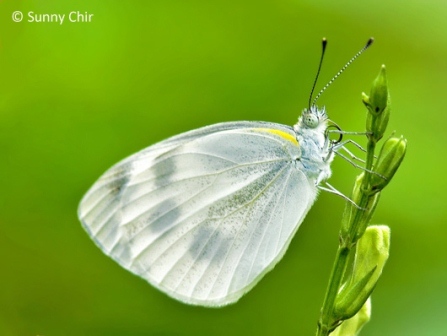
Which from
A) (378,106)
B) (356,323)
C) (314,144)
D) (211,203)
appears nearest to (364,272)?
(356,323)

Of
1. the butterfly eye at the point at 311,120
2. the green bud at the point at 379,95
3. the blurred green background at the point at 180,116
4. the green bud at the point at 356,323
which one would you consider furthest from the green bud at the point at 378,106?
the blurred green background at the point at 180,116

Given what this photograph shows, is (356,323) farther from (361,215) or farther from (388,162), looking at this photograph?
(388,162)

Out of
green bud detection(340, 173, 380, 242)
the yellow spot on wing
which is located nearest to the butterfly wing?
the yellow spot on wing

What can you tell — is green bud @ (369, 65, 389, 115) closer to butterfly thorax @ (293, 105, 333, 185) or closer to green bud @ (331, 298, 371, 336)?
green bud @ (331, 298, 371, 336)

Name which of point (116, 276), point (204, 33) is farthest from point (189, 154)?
point (204, 33)

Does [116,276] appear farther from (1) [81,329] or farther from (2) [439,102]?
(2) [439,102]

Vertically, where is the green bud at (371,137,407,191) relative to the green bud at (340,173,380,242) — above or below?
above
